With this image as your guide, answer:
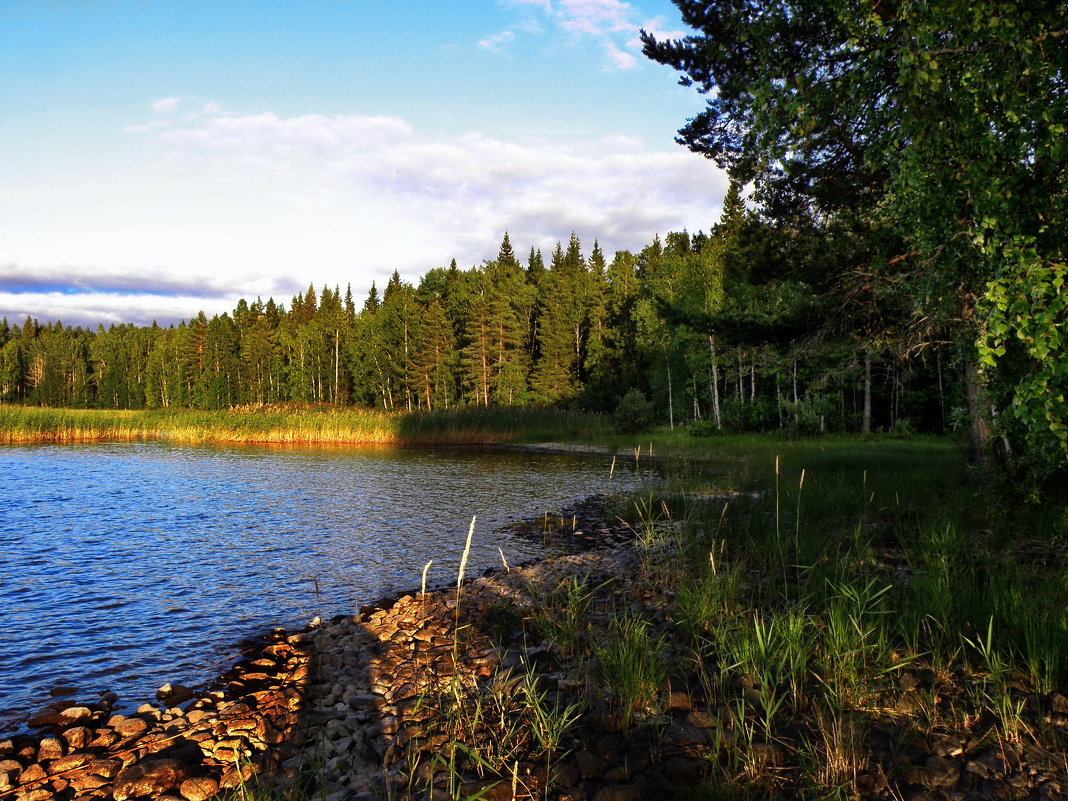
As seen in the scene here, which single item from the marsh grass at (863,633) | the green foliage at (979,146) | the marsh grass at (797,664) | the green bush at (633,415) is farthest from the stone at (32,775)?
the green bush at (633,415)

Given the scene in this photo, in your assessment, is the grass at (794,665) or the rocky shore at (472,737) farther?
Result: the grass at (794,665)

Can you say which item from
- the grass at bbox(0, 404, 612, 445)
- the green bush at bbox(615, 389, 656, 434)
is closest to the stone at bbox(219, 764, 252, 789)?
the grass at bbox(0, 404, 612, 445)

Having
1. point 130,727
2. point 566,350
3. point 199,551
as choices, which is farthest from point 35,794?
point 566,350

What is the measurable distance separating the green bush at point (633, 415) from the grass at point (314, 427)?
1145 mm

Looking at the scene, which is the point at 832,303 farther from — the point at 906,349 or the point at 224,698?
the point at 224,698

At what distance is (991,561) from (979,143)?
14.8 feet

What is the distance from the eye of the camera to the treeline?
16.1m

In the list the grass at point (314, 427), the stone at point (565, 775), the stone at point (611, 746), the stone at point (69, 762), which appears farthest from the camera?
the grass at point (314, 427)

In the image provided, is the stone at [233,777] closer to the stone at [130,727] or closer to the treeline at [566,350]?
the stone at [130,727]

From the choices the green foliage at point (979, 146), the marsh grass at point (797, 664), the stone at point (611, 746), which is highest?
the green foliage at point (979, 146)

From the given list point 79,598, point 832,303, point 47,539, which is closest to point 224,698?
point 79,598

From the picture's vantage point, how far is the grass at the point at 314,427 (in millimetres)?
40156

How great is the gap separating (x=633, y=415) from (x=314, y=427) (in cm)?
2038

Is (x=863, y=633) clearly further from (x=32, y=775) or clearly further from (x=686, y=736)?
(x=32, y=775)
